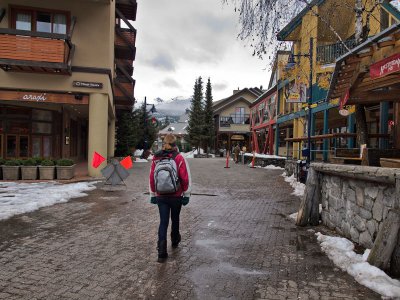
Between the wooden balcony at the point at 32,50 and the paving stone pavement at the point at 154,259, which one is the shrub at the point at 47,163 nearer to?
the wooden balcony at the point at 32,50

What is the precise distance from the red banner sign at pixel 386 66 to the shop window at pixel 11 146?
17.3 meters

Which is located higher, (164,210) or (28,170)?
(164,210)

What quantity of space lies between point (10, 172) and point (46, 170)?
1.31 metres

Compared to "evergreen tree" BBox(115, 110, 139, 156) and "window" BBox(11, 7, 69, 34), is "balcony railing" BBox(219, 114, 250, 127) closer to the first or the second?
"evergreen tree" BBox(115, 110, 139, 156)

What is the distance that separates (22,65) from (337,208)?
12.9m

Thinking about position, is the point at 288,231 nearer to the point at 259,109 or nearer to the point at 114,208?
the point at 114,208

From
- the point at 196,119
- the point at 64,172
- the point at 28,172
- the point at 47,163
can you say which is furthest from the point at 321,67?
the point at 196,119

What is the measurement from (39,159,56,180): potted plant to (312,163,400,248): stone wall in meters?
10.9

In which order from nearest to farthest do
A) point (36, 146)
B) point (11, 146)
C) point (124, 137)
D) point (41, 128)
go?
point (11, 146) → point (36, 146) → point (41, 128) → point (124, 137)

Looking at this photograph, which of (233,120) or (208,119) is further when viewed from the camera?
(233,120)

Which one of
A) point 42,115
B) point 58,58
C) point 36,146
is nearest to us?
point 58,58

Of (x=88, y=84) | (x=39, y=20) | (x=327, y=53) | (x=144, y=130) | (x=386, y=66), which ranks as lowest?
(x=386, y=66)

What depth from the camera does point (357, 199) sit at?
211 inches

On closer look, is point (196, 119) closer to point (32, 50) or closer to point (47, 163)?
point (32, 50)
